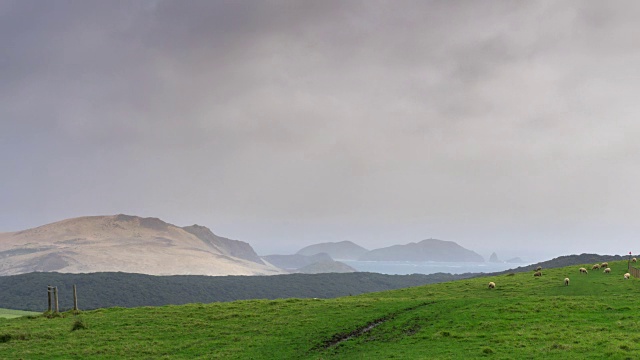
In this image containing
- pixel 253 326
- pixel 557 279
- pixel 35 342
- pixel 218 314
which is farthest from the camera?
pixel 557 279

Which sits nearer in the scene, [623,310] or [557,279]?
[623,310]

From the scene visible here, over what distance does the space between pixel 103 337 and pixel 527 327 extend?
113ft

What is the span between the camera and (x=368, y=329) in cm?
3809

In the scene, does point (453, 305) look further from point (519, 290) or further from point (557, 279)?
point (557, 279)

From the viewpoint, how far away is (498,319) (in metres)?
35.4

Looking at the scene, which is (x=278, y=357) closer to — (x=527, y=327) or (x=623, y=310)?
(x=527, y=327)

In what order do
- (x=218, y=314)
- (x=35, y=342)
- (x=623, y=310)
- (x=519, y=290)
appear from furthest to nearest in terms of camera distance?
(x=519, y=290), (x=218, y=314), (x=35, y=342), (x=623, y=310)

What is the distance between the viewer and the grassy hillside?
1141 inches

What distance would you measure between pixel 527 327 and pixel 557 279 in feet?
90.1

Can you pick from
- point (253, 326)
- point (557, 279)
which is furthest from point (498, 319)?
point (557, 279)

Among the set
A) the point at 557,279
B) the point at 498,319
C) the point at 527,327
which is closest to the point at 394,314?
the point at 498,319

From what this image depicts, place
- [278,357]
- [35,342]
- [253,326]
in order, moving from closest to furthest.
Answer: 1. [278,357]
2. [35,342]
3. [253,326]

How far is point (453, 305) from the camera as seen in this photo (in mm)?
42625

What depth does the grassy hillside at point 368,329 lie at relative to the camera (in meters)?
29.0
